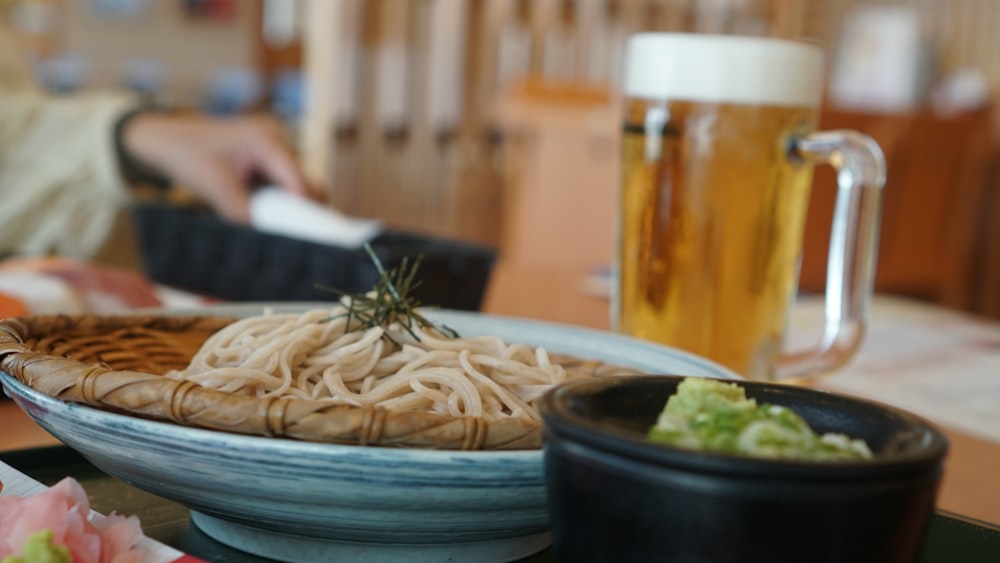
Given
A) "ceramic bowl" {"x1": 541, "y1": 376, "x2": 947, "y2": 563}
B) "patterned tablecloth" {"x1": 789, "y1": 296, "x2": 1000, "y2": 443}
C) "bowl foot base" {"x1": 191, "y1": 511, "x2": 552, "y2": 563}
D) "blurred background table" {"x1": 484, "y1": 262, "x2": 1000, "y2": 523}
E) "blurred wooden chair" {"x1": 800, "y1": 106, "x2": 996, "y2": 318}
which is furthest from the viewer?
"blurred wooden chair" {"x1": 800, "y1": 106, "x2": 996, "y2": 318}

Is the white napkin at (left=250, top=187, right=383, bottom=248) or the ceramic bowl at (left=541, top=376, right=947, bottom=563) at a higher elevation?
the ceramic bowl at (left=541, top=376, right=947, bottom=563)

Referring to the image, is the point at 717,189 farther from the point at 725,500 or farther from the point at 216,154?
the point at 216,154

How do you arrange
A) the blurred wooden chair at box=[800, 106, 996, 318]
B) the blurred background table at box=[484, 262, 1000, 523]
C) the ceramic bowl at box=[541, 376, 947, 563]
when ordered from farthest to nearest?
the blurred wooden chair at box=[800, 106, 996, 318] < the blurred background table at box=[484, 262, 1000, 523] < the ceramic bowl at box=[541, 376, 947, 563]

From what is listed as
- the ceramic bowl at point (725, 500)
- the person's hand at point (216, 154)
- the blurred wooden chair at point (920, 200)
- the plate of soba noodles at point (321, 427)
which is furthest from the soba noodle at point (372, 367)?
the blurred wooden chair at point (920, 200)

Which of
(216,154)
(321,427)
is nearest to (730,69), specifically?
(321,427)

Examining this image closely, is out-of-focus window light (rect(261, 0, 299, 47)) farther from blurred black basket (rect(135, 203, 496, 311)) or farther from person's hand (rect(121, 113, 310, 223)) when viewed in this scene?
blurred black basket (rect(135, 203, 496, 311))

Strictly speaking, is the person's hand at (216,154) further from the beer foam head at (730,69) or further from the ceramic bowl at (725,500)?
the ceramic bowl at (725,500)

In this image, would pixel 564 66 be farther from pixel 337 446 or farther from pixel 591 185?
pixel 337 446

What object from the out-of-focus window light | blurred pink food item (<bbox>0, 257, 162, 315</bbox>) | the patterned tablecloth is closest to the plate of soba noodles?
blurred pink food item (<bbox>0, 257, 162, 315</bbox>)
